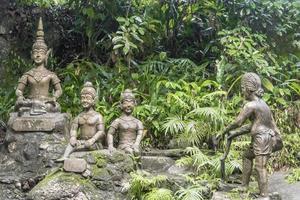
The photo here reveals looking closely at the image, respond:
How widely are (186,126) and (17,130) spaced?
2.59 metres

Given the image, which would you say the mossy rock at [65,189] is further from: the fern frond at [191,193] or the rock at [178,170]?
the rock at [178,170]

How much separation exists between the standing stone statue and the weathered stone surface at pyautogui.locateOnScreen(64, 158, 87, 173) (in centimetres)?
115

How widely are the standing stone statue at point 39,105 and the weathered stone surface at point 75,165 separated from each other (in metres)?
1.15

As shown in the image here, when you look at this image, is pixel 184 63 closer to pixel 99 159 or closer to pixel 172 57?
pixel 172 57

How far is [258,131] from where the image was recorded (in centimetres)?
582

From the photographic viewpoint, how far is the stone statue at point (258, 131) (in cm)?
579

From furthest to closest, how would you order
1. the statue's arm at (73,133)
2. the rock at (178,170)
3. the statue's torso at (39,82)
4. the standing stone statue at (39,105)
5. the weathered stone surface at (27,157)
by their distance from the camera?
the statue's torso at (39,82) → the rock at (178,170) → the standing stone statue at (39,105) → the statue's arm at (73,133) → the weathered stone surface at (27,157)

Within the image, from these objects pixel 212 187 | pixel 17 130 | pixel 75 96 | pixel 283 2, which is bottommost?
pixel 212 187

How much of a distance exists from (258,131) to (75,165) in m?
2.27

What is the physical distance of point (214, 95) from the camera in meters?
8.30

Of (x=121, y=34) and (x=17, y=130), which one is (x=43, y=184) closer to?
(x=17, y=130)

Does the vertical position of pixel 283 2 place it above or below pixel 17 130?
above

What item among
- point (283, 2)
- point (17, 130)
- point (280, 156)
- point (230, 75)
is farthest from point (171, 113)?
point (283, 2)

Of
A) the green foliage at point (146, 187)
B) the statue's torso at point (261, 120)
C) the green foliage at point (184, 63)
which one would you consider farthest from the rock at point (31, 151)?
the statue's torso at point (261, 120)
